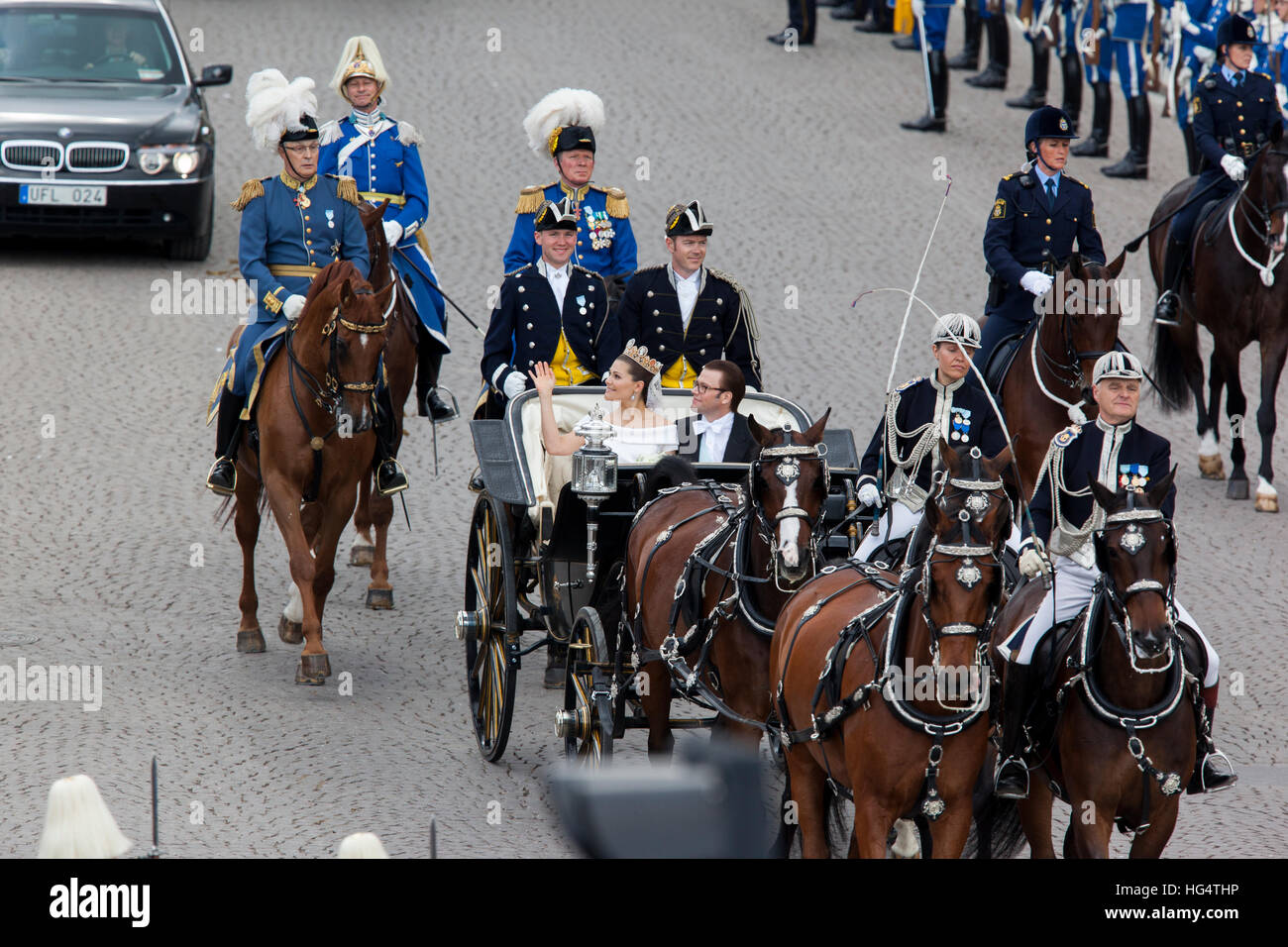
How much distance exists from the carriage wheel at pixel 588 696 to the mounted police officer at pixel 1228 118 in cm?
734

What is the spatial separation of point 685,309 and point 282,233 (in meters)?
2.39

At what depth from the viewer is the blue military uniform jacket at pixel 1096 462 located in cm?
696

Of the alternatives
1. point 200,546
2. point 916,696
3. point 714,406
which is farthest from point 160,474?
point 916,696

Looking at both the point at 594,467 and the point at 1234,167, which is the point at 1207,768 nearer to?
the point at 594,467

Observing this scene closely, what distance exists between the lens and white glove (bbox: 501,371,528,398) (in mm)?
8969

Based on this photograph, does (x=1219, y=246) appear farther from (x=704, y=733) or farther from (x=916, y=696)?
(x=916, y=696)

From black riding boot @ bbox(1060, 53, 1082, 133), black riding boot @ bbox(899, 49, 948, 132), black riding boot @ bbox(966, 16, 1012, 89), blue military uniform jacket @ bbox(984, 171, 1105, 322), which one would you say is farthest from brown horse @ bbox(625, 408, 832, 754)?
black riding boot @ bbox(966, 16, 1012, 89)

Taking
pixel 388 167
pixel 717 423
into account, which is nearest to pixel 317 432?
pixel 717 423

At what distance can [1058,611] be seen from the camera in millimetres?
6852

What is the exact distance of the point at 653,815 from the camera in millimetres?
2605

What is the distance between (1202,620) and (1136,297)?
6.54 meters

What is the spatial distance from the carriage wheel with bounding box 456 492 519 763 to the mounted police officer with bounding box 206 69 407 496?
1.00 meters

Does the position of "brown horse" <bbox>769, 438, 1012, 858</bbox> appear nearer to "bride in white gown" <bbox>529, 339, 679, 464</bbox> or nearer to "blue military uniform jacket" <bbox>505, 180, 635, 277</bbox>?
"bride in white gown" <bbox>529, 339, 679, 464</bbox>

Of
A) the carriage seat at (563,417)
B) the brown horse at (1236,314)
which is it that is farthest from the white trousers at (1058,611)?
the brown horse at (1236,314)
